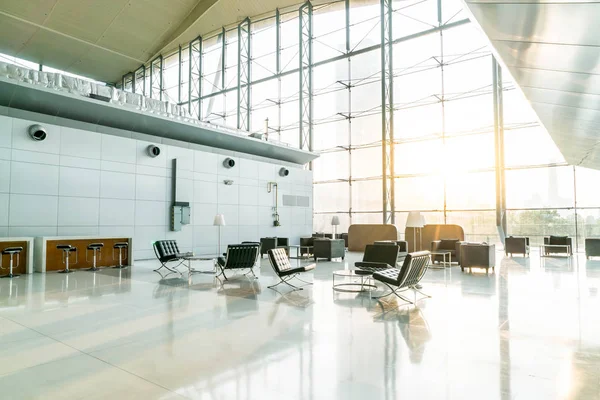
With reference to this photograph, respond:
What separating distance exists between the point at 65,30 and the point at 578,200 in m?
22.3

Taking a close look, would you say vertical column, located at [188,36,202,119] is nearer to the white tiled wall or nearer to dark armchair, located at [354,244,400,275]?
the white tiled wall

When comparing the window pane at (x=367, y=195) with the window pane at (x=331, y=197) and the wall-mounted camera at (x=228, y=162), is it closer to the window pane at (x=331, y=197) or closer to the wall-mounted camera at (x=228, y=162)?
the window pane at (x=331, y=197)

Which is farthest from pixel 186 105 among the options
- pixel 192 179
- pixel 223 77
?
pixel 192 179

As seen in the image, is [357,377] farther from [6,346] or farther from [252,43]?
[252,43]

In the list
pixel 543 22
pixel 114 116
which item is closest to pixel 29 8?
pixel 114 116

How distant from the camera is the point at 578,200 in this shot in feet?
44.0

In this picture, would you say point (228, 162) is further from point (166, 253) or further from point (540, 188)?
point (540, 188)

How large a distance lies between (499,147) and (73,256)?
46.1 ft

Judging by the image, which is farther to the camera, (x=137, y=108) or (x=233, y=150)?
(x=233, y=150)

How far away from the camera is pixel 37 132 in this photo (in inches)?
382

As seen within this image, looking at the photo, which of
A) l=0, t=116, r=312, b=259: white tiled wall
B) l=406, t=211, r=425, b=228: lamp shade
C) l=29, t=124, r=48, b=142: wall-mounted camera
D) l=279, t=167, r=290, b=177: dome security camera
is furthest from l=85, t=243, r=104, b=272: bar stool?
l=279, t=167, r=290, b=177: dome security camera

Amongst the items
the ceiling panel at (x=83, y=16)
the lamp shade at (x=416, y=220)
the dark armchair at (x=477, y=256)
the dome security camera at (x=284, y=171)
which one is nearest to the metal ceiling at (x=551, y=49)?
the dark armchair at (x=477, y=256)

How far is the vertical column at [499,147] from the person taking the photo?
46.1ft

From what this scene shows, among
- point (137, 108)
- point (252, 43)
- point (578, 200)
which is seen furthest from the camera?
point (252, 43)
